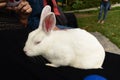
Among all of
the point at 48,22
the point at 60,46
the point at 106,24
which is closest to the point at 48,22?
the point at 48,22

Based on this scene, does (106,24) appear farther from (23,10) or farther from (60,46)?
(60,46)

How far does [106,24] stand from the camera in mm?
9617

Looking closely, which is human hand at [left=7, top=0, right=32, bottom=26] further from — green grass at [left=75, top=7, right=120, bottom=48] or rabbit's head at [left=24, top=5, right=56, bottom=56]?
green grass at [left=75, top=7, right=120, bottom=48]

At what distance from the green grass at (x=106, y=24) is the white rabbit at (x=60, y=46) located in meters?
5.14

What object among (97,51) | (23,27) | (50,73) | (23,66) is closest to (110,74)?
(97,51)

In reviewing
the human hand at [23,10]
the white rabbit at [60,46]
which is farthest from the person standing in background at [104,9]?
the white rabbit at [60,46]

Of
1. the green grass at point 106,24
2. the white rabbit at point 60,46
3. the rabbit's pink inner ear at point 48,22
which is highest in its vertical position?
the rabbit's pink inner ear at point 48,22

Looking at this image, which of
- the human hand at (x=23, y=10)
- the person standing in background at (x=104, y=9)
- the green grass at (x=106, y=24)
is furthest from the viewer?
the person standing in background at (x=104, y=9)

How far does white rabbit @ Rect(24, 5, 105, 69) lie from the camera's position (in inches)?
78.4

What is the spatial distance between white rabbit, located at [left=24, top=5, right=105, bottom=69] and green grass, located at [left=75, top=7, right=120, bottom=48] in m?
5.14

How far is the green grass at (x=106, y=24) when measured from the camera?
26.7ft

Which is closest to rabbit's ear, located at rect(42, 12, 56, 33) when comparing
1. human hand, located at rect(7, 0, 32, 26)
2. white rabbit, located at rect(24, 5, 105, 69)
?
white rabbit, located at rect(24, 5, 105, 69)

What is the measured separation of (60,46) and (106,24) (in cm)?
772

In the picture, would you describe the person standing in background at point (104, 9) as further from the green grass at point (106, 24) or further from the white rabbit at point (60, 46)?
the white rabbit at point (60, 46)
